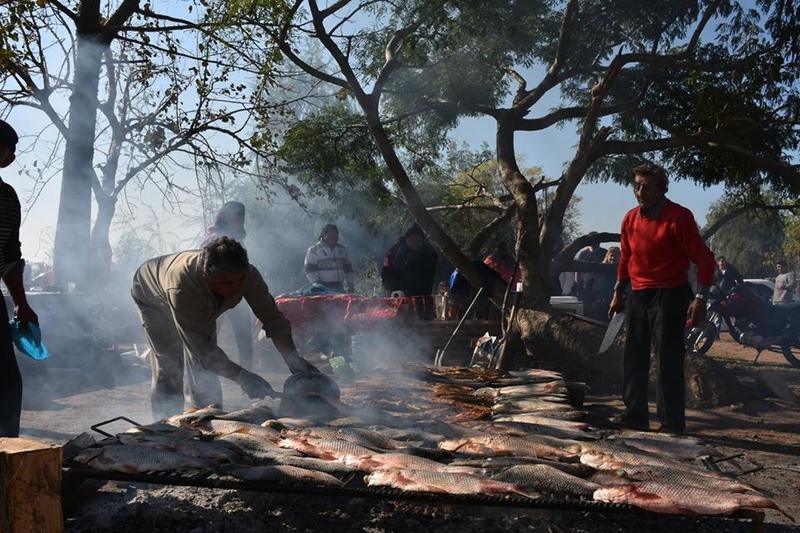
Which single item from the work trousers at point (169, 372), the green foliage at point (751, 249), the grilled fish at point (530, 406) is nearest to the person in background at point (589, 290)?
the grilled fish at point (530, 406)

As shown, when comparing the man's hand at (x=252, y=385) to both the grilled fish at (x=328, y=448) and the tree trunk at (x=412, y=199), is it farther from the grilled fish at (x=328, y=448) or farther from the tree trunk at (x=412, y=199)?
the tree trunk at (x=412, y=199)

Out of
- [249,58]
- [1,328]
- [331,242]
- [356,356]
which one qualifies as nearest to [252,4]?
[249,58]

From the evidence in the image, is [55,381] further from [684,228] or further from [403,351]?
[684,228]

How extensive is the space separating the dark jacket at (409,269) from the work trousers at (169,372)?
19.6 feet

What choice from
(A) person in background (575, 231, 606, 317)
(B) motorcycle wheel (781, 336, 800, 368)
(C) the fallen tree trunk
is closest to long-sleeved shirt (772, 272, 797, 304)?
(B) motorcycle wheel (781, 336, 800, 368)

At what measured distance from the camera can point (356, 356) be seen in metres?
10.3

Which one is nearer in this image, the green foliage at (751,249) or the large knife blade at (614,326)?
the large knife blade at (614,326)

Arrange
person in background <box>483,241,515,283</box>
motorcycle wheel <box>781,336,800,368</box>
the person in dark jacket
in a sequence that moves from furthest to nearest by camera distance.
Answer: person in background <box>483,241,515,283</box> → motorcycle wheel <box>781,336,800,368</box> → the person in dark jacket

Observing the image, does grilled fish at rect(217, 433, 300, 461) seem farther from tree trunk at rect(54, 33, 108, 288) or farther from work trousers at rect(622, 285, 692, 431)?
tree trunk at rect(54, 33, 108, 288)

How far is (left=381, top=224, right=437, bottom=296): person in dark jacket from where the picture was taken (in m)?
11.1

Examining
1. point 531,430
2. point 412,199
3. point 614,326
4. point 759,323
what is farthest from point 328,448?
point 759,323

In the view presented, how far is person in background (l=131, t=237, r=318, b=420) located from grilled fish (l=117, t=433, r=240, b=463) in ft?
2.86

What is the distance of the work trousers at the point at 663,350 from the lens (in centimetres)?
Result: 539

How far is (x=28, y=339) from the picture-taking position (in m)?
4.42
